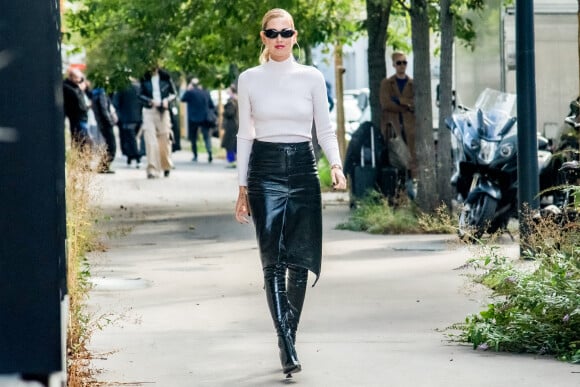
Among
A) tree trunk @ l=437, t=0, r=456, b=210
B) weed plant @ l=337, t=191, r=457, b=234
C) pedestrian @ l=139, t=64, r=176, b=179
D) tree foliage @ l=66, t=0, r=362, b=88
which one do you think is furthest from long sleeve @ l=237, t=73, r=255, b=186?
pedestrian @ l=139, t=64, r=176, b=179

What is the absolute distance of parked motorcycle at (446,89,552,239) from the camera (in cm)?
1453

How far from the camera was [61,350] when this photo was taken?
5.36 meters

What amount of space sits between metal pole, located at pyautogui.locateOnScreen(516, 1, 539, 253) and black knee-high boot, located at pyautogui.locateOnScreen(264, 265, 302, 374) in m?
5.21

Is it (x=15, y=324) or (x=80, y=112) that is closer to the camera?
(x=15, y=324)

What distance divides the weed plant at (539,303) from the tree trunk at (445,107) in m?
8.40

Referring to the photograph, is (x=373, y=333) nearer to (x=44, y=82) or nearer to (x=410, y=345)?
(x=410, y=345)

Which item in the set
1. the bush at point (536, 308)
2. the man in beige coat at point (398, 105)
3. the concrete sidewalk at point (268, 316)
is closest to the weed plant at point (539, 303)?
the bush at point (536, 308)

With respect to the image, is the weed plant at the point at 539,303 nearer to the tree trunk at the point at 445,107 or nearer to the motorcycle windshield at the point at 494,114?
the motorcycle windshield at the point at 494,114

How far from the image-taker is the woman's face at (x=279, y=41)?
307 inches

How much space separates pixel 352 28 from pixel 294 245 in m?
16.5

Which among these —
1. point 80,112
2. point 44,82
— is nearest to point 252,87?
point 44,82

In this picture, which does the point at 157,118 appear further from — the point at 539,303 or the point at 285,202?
the point at 285,202

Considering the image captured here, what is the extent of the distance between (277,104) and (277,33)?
354mm

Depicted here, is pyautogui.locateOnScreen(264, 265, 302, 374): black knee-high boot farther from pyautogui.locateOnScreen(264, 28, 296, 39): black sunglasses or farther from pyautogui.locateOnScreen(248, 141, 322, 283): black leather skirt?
pyautogui.locateOnScreen(264, 28, 296, 39): black sunglasses
